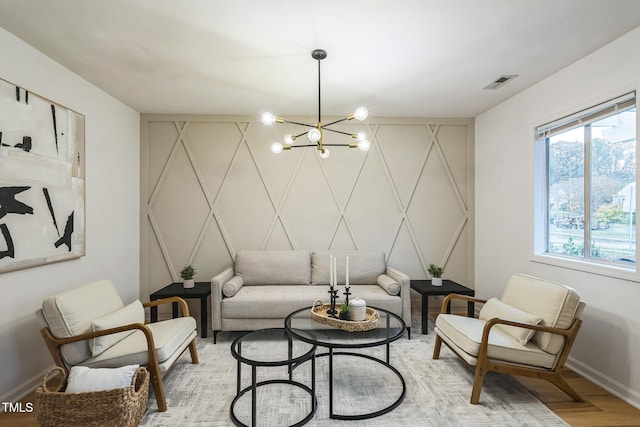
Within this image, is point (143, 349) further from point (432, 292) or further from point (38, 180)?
point (432, 292)

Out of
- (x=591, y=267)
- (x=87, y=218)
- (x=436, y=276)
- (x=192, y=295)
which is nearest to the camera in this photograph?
(x=591, y=267)

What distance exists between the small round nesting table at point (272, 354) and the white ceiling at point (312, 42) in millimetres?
2234

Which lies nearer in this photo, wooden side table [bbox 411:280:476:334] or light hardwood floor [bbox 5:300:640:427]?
light hardwood floor [bbox 5:300:640:427]

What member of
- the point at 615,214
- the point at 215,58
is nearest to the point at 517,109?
the point at 615,214

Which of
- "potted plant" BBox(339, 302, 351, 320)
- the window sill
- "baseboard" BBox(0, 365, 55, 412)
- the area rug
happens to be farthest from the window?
"baseboard" BBox(0, 365, 55, 412)

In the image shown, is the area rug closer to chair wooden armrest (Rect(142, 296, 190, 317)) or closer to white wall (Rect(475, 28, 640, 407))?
chair wooden armrest (Rect(142, 296, 190, 317))

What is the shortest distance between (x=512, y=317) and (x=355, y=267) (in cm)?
188

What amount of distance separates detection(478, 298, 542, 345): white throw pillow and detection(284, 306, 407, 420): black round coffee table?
804 mm

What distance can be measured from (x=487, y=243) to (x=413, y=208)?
1026 mm

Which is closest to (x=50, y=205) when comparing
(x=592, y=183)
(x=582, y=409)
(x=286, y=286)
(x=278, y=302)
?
(x=278, y=302)

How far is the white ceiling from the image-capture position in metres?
2.07

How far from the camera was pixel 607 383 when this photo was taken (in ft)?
8.14

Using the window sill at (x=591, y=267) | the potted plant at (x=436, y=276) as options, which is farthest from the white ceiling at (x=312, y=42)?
the potted plant at (x=436, y=276)

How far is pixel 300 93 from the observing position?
3498 mm
